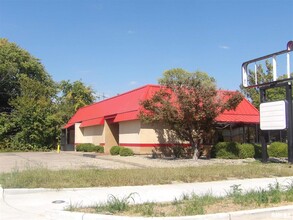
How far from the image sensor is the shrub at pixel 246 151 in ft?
79.8

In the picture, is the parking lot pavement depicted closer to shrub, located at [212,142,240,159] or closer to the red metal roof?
the red metal roof

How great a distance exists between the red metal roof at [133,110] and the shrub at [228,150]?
2872mm

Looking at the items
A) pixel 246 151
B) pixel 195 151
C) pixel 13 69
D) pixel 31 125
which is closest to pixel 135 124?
pixel 195 151

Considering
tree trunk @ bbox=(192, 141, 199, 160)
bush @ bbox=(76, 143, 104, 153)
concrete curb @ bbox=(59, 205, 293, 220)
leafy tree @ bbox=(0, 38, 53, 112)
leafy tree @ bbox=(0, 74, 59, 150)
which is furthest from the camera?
leafy tree @ bbox=(0, 38, 53, 112)

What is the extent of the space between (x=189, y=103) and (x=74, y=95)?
39.9 m

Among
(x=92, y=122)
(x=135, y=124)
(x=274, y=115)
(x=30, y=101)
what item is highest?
(x=30, y=101)

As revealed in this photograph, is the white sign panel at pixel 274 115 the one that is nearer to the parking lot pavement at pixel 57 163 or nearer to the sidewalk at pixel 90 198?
the sidewalk at pixel 90 198

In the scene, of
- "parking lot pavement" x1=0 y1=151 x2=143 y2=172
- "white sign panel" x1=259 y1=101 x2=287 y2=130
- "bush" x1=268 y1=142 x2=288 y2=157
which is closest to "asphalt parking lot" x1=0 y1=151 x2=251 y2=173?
"parking lot pavement" x1=0 y1=151 x2=143 y2=172

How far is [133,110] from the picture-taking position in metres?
27.9

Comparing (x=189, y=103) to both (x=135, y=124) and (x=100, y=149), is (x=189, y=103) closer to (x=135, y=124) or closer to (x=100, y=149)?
(x=135, y=124)

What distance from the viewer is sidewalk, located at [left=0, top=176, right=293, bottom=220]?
315 inches

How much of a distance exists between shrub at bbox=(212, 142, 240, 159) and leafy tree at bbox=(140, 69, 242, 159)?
2224mm

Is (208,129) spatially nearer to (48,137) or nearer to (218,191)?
(218,191)

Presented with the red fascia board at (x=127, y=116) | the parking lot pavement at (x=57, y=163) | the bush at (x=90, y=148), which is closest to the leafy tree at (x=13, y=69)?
the bush at (x=90, y=148)
